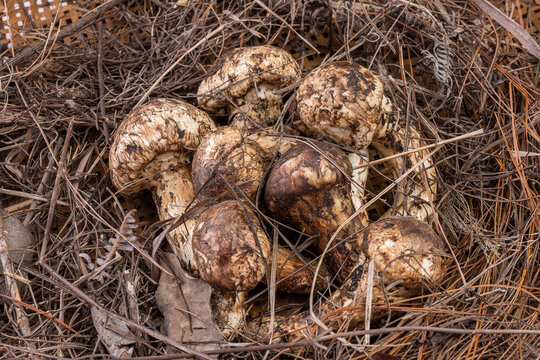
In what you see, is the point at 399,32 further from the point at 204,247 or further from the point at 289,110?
the point at 204,247

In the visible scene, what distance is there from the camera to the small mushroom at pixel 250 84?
7.39 ft

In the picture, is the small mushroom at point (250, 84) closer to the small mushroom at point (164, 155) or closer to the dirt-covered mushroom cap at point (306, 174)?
the small mushroom at point (164, 155)

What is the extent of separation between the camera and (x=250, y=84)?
2.27m

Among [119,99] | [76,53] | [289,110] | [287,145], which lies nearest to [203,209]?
[287,145]

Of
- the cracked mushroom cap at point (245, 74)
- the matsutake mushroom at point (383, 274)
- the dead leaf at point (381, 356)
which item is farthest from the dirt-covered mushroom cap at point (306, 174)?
the dead leaf at point (381, 356)

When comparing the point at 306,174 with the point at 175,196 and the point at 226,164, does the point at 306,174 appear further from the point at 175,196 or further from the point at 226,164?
the point at 175,196

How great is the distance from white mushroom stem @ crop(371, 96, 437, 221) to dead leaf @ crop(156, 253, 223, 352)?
0.92 meters

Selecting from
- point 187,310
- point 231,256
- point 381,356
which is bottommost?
point 381,356

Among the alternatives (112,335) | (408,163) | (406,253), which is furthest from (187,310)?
(408,163)

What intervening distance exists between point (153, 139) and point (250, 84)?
0.54 metres

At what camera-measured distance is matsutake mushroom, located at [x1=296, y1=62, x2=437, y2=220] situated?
6.31ft

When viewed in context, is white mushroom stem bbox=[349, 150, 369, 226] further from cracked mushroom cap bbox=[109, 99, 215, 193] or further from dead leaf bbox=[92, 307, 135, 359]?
dead leaf bbox=[92, 307, 135, 359]

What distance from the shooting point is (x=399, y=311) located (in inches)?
75.8

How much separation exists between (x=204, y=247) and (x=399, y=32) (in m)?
1.62
